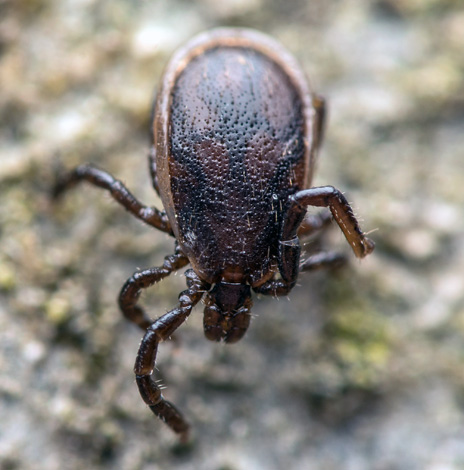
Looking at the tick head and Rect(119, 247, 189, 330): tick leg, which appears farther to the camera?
Rect(119, 247, 189, 330): tick leg

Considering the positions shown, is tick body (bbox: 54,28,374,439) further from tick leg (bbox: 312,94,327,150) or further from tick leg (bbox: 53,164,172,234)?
tick leg (bbox: 312,94,327,150)

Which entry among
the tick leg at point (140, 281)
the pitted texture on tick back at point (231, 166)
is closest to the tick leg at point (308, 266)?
the pitted texture on tick back at point (231, 166)

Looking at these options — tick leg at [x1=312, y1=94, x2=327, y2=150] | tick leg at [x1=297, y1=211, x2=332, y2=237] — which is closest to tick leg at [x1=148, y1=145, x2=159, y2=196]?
tick leg at [x1=297, y1=211, x2=332, y2=237]

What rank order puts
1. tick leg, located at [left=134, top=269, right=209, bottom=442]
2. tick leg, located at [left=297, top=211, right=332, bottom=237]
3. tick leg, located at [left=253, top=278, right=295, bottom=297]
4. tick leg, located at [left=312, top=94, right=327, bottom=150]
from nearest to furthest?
tick leg, located at [left=134, top=269, right=209, bottom=442] < tick leg, located at [left=253, top=278, right=295, bottom=297] < tick leg, located at [left=297, top=211, right=332, bottom=237] < tick leg, located at [left=312, top=94, right=327, bottom=150]

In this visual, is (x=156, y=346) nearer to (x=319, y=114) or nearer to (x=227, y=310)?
(x=227, y=310)

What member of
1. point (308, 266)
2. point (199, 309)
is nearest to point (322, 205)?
point (308, 266)

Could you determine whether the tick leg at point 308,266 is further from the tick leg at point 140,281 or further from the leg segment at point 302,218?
the tick leg at point 140,281
